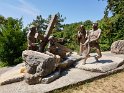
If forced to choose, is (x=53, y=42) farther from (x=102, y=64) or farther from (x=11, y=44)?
(x=11, y=44)

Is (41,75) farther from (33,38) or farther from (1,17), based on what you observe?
(1,17)

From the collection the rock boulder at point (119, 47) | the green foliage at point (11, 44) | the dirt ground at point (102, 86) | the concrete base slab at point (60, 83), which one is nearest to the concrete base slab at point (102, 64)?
the concrete base slab at point (60, 83)

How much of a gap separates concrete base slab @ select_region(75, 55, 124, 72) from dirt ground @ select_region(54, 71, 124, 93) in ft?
2.05

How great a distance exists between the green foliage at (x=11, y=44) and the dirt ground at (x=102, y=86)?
8254mm

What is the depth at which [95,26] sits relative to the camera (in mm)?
12164

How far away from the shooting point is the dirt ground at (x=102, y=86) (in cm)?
972

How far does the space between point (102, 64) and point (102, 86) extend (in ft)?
6.20

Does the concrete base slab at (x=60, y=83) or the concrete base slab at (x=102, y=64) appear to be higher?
the concrete base slab at (x=102, y=64)

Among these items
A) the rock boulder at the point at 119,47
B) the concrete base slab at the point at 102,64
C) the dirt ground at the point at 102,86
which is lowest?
the dirt ground at the point at 102,86

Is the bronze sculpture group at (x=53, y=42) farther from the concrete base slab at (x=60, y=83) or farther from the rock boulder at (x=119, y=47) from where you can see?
the rock boulder at (x=119, y=47)

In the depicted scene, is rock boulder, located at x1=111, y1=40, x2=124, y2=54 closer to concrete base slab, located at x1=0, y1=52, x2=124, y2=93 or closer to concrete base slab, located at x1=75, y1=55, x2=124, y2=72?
concrete base slab, located at x1=75, y1=55, x2=124, y2=72

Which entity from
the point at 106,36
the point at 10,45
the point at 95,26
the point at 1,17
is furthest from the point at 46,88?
the point at 1,17

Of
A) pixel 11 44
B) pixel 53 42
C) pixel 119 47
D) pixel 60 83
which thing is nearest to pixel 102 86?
pixel 60 83

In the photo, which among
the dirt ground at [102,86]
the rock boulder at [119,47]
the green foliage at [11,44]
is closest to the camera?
the dirt ground at [102,86]
